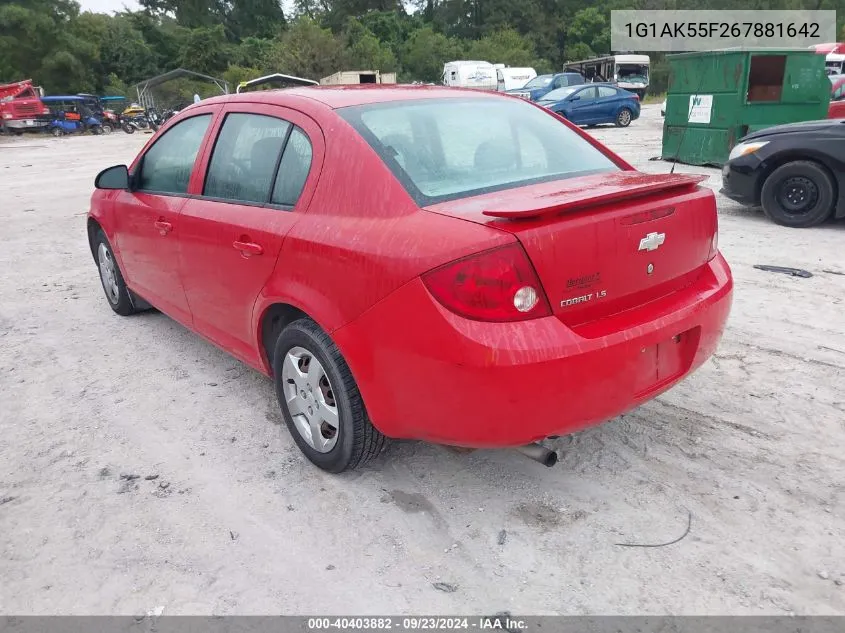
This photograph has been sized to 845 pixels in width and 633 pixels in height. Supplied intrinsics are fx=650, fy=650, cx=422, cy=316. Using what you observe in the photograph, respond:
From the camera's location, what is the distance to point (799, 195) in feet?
23.1

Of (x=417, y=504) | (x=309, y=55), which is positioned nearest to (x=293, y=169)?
(x=417, y=504)

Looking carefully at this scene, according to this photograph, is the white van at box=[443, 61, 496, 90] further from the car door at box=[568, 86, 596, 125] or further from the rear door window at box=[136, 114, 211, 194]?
the rear door window at box=[136, 114, 211, 194]

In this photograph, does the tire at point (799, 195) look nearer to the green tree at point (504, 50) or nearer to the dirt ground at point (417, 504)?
the dirt ground at point (417, 504)

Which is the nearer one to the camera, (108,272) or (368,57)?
(108,272)

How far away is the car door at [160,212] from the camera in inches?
146

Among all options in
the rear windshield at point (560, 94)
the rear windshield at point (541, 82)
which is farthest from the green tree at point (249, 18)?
the rear windshield at point (560, 94)

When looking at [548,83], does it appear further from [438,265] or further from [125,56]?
[125,56]

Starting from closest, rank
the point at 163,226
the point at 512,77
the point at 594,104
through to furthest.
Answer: the point at 163,226
the point at 594,104
the point at 512,77

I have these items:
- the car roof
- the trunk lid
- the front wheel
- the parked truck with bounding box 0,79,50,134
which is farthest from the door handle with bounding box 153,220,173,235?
the parked truck with bounding box 0,79,50,134

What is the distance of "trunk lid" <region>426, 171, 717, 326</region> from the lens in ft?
7.30

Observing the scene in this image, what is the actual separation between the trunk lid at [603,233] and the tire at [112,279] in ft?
11.5

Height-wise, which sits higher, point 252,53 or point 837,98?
point 252,53

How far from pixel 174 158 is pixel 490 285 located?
259 cm

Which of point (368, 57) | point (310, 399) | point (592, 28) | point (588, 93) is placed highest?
point (592, 28)
